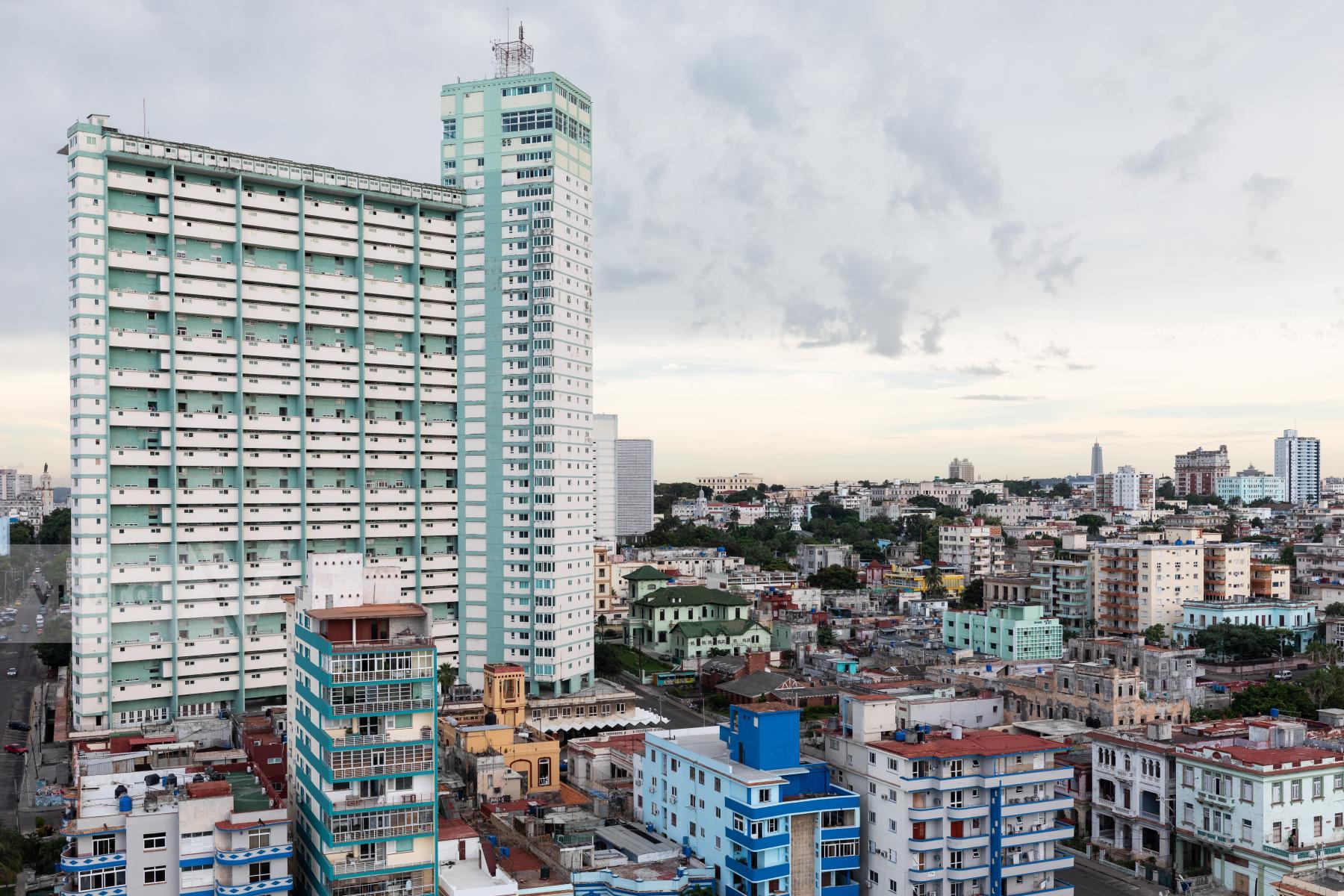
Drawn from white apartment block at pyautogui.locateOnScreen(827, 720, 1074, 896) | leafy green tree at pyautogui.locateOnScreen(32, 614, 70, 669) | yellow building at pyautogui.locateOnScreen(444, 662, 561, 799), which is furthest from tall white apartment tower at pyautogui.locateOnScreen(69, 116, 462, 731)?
white apartment block at pyautogui.locateOnScreen(827, 720, 1074, 896)

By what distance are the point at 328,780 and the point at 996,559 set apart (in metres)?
115

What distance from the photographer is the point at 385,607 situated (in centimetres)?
4166

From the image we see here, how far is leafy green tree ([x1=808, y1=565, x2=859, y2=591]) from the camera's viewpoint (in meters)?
119

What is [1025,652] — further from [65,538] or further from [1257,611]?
[65,538]

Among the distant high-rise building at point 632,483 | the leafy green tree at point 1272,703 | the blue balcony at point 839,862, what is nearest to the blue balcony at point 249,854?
the blue balcony at point 839,862

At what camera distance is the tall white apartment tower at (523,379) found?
7650 centimetres

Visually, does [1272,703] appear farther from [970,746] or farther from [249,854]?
[249,854]

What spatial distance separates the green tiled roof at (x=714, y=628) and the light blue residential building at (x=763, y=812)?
151 feet

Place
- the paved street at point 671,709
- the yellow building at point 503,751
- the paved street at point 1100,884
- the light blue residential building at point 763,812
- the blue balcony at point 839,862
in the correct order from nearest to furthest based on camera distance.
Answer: the light blue residential building at point 763,812
the blue balcony at point 839,862
the paved street at point 1100,884
the yellow building at point 503,751
the paved street at point 671,709

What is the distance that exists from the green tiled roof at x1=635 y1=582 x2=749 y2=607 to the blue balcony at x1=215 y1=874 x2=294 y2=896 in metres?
60.4

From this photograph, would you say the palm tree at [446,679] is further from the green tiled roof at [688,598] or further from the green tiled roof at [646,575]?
the green tiled roof at [646,575]

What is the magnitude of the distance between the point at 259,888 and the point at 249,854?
122cm

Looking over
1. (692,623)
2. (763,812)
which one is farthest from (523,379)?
(763,812)

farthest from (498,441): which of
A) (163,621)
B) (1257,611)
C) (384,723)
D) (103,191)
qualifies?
(1257,611)
